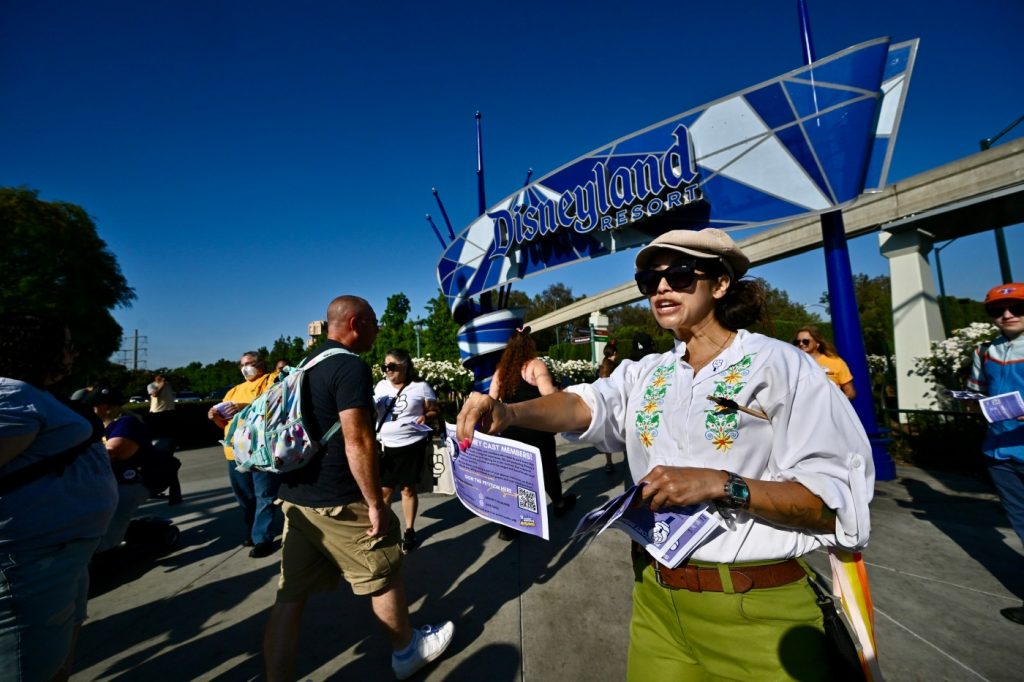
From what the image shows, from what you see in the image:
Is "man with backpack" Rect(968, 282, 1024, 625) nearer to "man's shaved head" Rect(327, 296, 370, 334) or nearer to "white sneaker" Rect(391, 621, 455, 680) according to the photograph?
"white sneaker" Rect(391, 621, 455, 680)

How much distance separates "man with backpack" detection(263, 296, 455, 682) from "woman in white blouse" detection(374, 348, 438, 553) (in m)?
1.37

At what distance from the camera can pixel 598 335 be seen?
69.8ft

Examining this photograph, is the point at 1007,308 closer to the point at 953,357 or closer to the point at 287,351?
the point at 953,357

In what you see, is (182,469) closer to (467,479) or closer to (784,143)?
(467,479)

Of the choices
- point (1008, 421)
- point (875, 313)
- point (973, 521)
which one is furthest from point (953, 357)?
point (875, 313)

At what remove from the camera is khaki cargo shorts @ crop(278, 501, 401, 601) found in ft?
7.07

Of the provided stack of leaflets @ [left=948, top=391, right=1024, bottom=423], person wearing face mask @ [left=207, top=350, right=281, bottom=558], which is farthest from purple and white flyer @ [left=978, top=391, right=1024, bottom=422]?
person wearing face mask @ [left=207, top=350, right=281, bottom=558]

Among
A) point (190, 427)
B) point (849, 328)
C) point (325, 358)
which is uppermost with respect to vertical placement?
point (849, 328)

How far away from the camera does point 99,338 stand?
19.1 m

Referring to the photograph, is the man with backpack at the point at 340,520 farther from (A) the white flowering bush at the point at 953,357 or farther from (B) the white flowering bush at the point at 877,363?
(B) the white flowering bush at the point at 877,363

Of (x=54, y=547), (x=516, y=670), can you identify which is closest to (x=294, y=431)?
(x=54, y=547)

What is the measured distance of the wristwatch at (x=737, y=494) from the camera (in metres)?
1.05

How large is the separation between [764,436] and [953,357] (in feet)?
24.4

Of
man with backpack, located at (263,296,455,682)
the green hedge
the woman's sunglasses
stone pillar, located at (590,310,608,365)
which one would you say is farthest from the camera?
stone pillar, located at (590,310,608,365)
